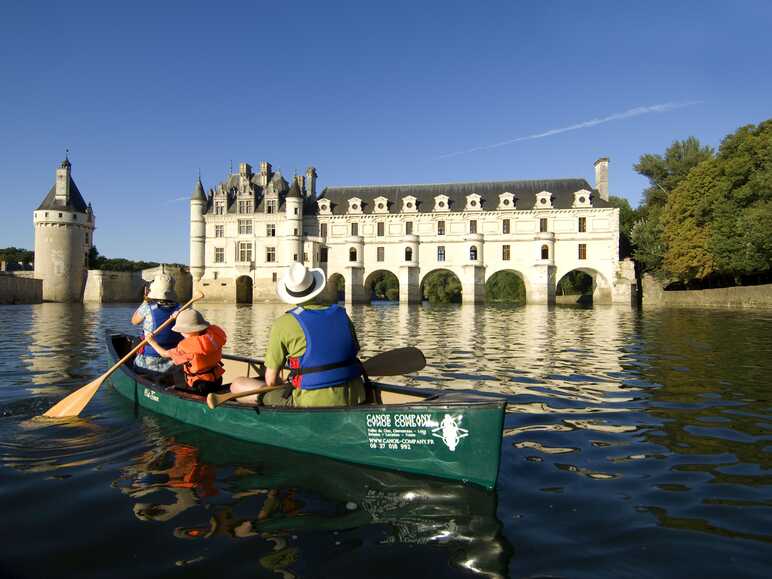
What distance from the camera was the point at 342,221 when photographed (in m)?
53.6

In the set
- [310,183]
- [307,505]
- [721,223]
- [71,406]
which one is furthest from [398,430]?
[310,183]

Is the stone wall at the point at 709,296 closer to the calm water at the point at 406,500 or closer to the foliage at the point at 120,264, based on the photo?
the calm water at the point at 406,500

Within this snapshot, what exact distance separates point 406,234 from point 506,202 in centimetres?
1007

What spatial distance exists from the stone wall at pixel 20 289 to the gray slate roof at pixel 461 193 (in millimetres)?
29608

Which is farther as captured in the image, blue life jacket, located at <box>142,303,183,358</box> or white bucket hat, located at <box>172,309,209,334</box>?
blue life jacket, located at <box>142,303,183,358</box>

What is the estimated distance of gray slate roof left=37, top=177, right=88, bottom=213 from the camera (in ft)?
180

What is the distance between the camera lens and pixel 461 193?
53.5 metres

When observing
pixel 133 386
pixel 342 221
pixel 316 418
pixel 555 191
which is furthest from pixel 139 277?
pixel 316 418

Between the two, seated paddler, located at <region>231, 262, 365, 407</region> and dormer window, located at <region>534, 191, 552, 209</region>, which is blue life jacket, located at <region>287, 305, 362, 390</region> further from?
dormer window, located at <region>534, 191, 552, 209</region>

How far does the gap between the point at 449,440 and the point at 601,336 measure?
15.2 meters

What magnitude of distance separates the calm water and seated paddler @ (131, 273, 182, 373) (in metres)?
0.90

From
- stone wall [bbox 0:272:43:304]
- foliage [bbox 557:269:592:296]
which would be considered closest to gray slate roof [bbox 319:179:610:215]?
foliage [bbox 557:269:592:296]

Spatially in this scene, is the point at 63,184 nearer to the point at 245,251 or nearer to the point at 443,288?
the point at 245,251

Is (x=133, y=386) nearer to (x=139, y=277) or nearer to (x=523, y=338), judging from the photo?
(x=523, y=338)
